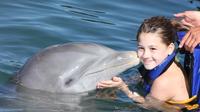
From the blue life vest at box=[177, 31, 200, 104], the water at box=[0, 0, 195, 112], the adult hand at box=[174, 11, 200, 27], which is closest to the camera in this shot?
the water at box=[0, 0, 195, 112]

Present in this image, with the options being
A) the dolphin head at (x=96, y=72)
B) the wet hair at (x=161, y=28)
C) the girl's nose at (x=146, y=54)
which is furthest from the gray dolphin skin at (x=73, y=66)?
the wet hair at (x=161, y=28)

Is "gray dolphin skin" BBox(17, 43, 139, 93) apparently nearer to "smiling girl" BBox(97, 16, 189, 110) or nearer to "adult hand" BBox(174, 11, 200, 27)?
"smiling girl" BBox(97, 16, 189, 110)

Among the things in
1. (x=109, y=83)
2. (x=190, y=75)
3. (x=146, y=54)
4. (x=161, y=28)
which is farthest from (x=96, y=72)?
(x=190, y=75)

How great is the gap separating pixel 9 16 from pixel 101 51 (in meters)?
4.34

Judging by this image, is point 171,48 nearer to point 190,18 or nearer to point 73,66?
point 190,18

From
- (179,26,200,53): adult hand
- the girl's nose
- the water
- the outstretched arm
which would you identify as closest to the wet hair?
the girl's nose

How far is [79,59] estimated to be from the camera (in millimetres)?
6969

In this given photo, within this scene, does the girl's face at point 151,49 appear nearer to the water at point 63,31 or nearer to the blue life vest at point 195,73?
the blue life vest at point 195,73

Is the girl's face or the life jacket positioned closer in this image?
→ the girl's face

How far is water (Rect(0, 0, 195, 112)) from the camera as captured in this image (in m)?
7.06

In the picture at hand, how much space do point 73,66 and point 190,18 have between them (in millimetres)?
1852

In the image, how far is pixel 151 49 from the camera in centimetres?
691

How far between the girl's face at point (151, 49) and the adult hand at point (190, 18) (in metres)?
0.92

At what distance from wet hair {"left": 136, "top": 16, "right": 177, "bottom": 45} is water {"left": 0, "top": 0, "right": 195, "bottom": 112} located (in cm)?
102
